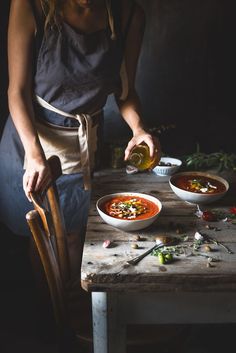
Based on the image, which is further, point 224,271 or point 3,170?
point 3,170

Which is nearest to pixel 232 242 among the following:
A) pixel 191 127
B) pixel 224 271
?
pixel 224 271

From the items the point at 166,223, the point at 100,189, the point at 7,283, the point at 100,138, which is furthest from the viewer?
the point at 7,283

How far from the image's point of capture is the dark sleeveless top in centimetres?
171

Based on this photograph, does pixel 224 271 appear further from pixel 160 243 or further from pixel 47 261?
pixel 47 261

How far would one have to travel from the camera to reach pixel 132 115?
78.1 inches

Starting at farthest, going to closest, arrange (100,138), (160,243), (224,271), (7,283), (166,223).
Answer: (7,283), (100,138), (166,223), (160,243), (224,271)

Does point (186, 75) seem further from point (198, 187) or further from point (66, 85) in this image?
point (198, 187)

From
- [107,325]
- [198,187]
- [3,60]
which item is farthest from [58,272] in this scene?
[3,60]

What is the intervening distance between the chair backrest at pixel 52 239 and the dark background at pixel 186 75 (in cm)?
83

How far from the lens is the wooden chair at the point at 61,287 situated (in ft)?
4.09

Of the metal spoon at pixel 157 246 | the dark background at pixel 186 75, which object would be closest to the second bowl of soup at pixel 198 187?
the metal spoon at pixel 157 246

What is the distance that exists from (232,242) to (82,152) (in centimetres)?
82

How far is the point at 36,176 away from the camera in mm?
1437

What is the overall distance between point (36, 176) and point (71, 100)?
1.63ft
